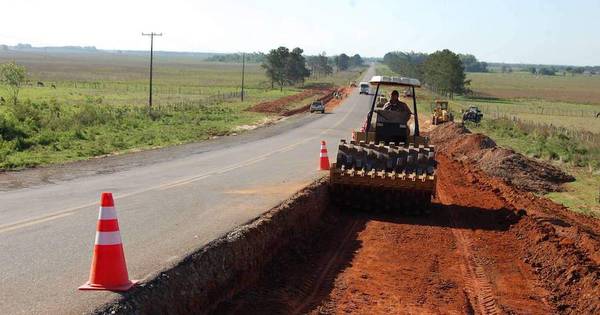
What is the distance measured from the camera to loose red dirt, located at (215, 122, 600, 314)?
26.2ft

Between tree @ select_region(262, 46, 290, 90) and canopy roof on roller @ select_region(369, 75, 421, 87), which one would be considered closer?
canopy roof on roller @ select_region(369, 75, 421, 87)

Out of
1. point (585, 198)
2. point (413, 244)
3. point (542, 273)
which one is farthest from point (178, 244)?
point (585, 198)

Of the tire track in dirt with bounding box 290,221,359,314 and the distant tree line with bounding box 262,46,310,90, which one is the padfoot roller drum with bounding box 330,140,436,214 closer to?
the tire track in dirt with bounding box 290,221,359,314

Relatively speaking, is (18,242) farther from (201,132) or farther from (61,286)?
(201,132)

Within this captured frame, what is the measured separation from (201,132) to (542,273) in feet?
80.8

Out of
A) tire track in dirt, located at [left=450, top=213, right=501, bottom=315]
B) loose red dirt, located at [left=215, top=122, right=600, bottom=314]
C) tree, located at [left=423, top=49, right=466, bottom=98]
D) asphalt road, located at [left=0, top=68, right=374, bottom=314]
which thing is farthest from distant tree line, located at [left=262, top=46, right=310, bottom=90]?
tire track in dirt, located at [left=450, top=213, right=501, bottom=315]

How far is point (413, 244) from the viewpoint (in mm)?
11086

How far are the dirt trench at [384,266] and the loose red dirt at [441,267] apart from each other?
0.02 m

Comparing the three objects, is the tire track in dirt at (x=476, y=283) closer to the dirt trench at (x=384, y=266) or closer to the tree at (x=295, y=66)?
the dirt trench at (x=384, y=266)

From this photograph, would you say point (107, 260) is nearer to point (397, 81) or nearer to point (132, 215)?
point (132, 215)

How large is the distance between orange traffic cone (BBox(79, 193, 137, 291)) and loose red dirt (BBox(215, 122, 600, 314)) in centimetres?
141

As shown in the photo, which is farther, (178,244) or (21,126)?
(21,126)

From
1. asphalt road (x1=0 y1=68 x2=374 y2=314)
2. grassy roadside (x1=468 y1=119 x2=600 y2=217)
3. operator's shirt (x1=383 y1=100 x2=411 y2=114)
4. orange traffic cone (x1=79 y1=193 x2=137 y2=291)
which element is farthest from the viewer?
grassy roadside (x1=468 y1=119 x2=600 y2=217)

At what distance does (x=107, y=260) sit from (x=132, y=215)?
4146 mm
